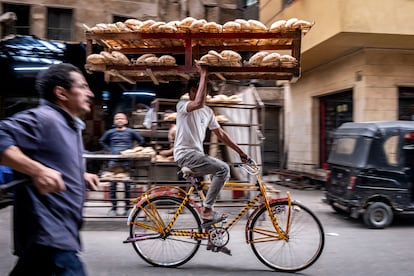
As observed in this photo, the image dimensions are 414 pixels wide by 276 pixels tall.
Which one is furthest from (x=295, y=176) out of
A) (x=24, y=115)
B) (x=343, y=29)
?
(x=24, y=115)

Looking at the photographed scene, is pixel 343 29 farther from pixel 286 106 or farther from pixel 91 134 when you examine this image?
pixel 91 134

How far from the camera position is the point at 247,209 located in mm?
4793

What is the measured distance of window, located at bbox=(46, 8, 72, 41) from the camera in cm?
1388

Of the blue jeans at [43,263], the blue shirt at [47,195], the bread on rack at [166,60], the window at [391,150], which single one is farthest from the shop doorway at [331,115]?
the blue jeans at [43,263]

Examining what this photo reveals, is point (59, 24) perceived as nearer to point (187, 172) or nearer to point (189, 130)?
point (189, 130)

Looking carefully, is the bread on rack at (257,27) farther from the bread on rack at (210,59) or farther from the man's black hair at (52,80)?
the man's black hair at (52,80)

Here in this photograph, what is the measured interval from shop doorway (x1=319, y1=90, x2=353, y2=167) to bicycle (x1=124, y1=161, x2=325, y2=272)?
321 inches

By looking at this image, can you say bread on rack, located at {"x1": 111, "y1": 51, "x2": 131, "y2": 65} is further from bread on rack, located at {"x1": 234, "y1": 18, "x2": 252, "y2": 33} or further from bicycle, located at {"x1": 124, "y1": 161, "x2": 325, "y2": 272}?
bicycle, located at {"x1": 124, "y1": 161, "x2": 325, "y2": 272}

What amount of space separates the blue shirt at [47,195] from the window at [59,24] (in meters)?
12.6

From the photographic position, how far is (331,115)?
1342cm

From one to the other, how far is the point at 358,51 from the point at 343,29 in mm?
1705

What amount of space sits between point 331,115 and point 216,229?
9.62 metres

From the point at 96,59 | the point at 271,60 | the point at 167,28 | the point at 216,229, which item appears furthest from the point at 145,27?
the point at 216,229

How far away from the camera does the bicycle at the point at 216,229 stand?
470cm
